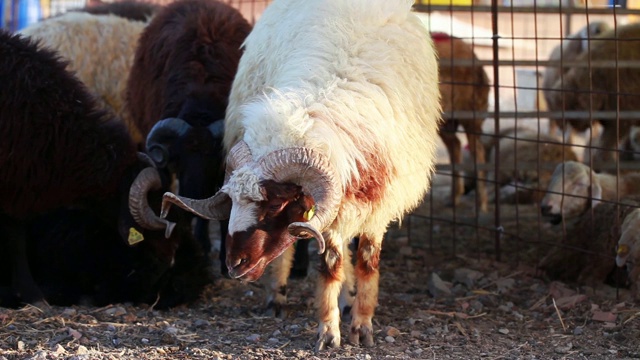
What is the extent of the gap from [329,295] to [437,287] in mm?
1655

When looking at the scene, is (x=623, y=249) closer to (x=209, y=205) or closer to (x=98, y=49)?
(x=209, y=205)

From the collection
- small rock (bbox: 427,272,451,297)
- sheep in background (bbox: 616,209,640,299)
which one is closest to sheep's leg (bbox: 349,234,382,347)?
small rock (bbox: 427,272,451,297)

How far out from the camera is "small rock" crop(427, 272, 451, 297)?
6559 millimetres

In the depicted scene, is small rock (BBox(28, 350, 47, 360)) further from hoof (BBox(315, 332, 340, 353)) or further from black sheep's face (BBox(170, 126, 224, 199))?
black sheep's face (BBox(170, 126, 224, 199))

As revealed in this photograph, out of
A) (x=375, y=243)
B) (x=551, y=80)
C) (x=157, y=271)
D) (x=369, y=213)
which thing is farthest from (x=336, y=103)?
(x=551, y=80)

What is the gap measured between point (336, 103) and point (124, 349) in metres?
1.86

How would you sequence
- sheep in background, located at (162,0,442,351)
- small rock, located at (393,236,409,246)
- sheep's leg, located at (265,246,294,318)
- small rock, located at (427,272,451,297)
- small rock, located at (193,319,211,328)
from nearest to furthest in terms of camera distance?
sheep in background, located at (162,0,442,351), small rock, located at (193,319,211,328), sheep's leg, located at (265,246,294,318), small rock, located at (427,272,451,297), small rock, located at (393,236,409,246)

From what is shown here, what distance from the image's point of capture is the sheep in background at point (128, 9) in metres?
9.10

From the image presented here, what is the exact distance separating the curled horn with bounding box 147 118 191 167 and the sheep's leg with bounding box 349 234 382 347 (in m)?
1.78

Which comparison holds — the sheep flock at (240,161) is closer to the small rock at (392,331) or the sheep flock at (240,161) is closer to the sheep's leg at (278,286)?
the sheep's leg at (278,286)

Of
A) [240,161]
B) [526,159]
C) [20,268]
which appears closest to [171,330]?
[240,161]

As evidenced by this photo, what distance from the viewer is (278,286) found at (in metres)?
6.00

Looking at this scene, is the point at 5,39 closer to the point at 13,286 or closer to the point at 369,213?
the point at 13,286

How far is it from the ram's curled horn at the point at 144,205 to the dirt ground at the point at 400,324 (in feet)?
1.97
